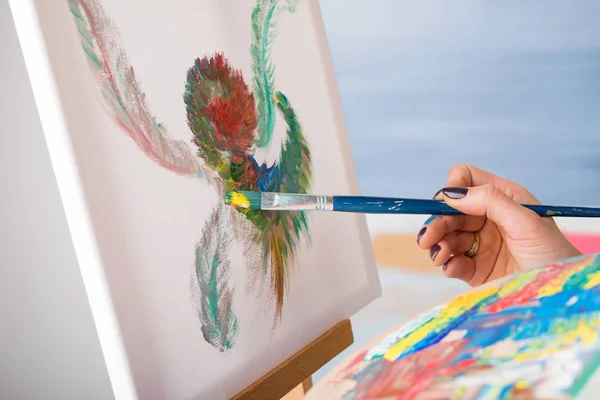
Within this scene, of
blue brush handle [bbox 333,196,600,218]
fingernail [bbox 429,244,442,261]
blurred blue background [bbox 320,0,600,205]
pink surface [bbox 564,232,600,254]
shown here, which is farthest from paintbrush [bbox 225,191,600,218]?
blurred blue background [bbox 320,0,600,205]

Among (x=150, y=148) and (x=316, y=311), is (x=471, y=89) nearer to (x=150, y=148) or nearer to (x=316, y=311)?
(x=316, y=311)

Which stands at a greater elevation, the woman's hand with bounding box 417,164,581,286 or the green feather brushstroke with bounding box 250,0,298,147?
the green feather brushstroke with bounding box 250,0,298,147

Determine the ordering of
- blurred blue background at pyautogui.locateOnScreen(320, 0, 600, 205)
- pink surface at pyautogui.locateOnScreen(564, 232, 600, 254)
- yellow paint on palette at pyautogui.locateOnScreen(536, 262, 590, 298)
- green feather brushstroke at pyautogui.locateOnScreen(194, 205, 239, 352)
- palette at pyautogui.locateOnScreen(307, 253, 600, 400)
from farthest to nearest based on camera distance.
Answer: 1. blurred blue background at pyautogui.locateOnScreen(320, 0, 600, 205)
2. pink surface at pyautogui.locateOnScreen(564, 232, 600, 254)
3. green feather brushstroke at pyautogui.locateOnScreen(194, 205, 239, 352)
4. yellow paint on palette at pyautogui.locateOnScreen(536, 262, 590, 298)
5. palette at pyautogui.locateOnScreen(307, 253, 600, 400)

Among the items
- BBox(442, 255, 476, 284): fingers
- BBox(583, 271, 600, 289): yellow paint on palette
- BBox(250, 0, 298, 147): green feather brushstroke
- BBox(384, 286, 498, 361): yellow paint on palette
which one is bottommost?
BBox(442, 255, 476, 284): fingers

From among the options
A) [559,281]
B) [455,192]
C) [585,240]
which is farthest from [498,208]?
[585,240]

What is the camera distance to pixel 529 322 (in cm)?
56

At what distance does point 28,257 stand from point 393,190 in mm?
1737

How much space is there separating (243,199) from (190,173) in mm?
79

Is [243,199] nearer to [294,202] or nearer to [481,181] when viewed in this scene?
[294,202]

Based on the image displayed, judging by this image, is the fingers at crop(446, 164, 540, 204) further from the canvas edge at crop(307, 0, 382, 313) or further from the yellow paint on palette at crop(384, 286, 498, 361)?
the yellow paint on palette at crop(384, 286, 498, 361)

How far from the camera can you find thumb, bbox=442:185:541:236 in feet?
2.91

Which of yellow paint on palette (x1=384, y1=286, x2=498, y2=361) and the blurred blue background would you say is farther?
the blurred blue background

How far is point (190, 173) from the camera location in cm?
72

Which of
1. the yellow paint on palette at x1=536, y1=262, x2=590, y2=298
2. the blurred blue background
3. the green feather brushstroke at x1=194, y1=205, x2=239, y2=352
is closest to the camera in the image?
the yellow paint on palette at x1=536, y1=262, x2=590, y2=298
